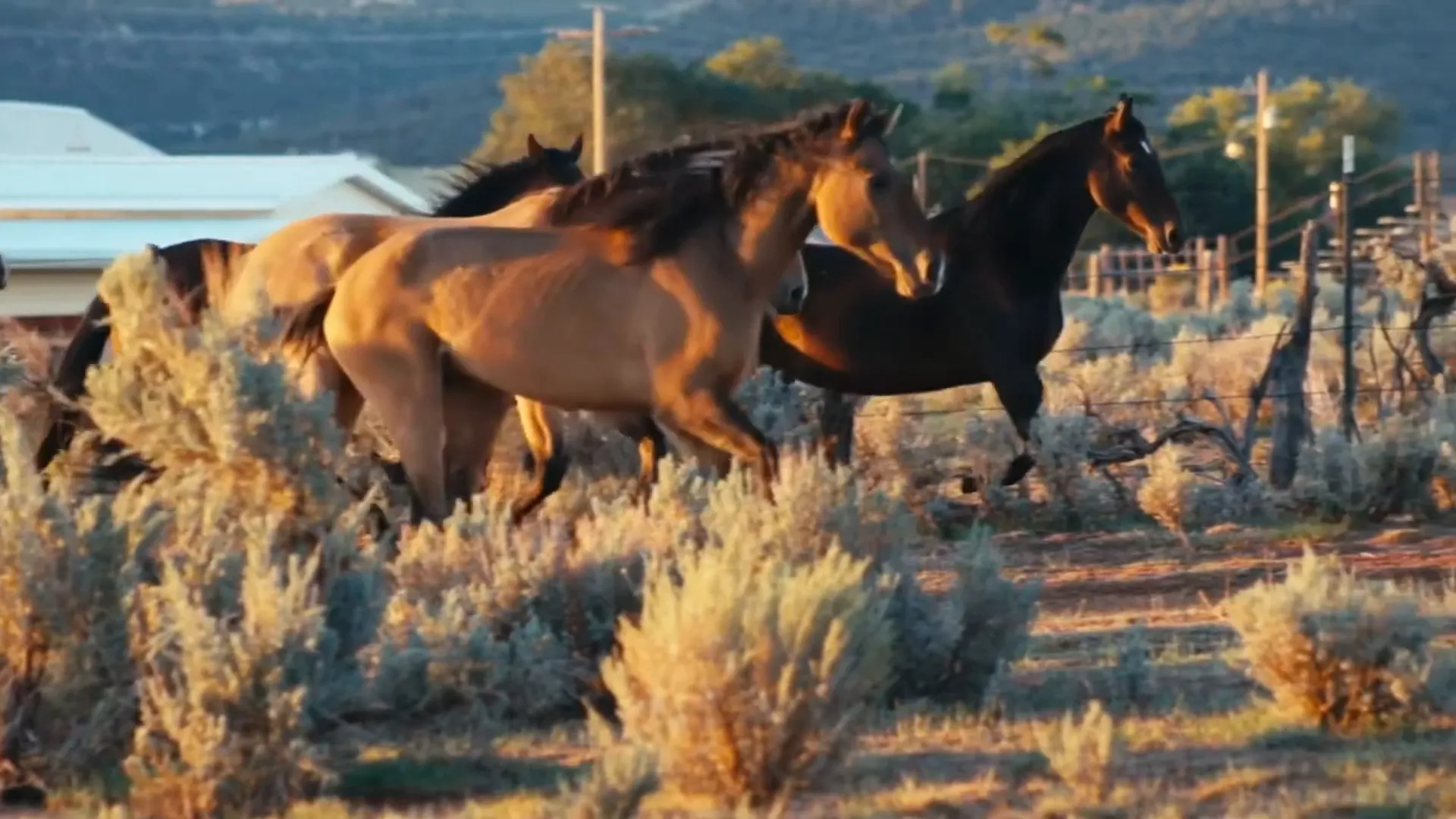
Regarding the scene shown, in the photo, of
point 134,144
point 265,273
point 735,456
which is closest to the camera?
point 735,456

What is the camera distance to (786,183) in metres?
9.48

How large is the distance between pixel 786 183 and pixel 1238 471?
4.79 m

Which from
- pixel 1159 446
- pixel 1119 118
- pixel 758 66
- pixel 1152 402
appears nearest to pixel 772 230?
pixel 1119 118

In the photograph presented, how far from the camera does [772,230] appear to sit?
30.8 feet

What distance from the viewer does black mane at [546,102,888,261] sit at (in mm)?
9383

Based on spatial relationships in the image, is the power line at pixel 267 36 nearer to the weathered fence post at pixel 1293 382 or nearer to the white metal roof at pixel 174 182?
the white metal roof at pixel 174 182

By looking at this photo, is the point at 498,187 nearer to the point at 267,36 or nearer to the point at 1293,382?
the point at 1293,382

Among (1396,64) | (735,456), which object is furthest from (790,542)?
(1396,64)

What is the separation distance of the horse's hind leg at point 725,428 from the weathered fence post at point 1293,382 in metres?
5.66

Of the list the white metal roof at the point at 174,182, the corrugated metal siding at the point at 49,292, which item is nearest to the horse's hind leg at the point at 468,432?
the corrugated metal siding at the point at 49,292

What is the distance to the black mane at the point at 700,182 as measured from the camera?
938cm

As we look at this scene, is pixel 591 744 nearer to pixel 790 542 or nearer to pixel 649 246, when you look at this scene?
pixel 790 542

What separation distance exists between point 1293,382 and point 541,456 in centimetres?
549

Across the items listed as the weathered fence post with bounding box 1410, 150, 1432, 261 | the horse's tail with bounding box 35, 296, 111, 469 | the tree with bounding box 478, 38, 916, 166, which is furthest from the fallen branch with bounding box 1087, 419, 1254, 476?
the tree with bounding box 478, 38, 916, 166
